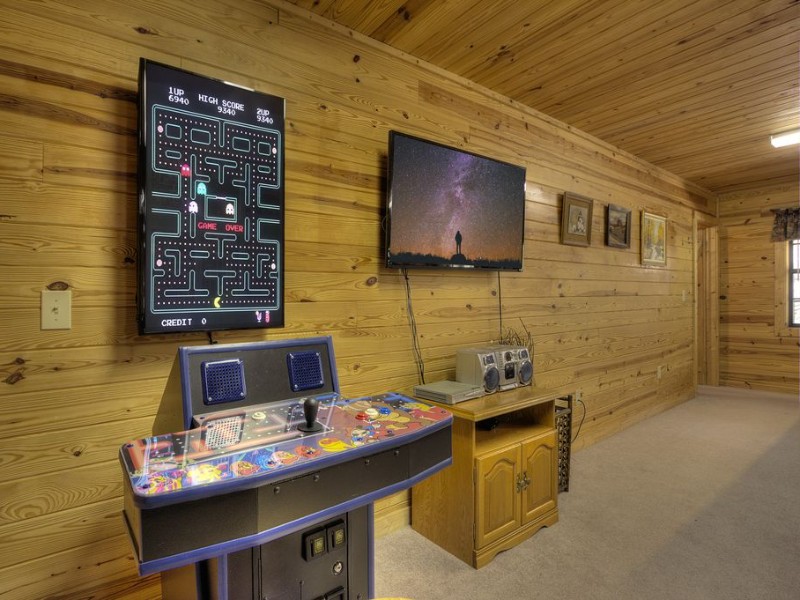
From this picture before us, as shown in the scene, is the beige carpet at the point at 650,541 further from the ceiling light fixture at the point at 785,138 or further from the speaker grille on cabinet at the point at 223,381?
the ceiling light fixture at the point at 785,138

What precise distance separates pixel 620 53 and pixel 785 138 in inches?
92.0

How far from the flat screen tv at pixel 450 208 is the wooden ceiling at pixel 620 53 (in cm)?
52

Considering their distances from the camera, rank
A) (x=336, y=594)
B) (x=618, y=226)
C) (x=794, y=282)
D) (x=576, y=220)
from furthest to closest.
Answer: (x=794, y=282) < (x=618, y=226) < (x=576, y=220) < (x=336, y=594)

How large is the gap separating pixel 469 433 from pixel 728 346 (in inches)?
214

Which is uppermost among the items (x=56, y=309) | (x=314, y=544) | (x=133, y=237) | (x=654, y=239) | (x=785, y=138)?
(x=785, y=138)

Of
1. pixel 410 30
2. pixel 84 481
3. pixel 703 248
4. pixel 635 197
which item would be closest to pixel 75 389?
pixel 84 481

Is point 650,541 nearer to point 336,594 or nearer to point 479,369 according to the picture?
point 479,369

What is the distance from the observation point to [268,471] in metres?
1.10

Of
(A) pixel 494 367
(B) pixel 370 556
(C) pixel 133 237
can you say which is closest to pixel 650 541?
(A) pixel 494 367

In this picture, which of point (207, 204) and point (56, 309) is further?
point (207, 204)

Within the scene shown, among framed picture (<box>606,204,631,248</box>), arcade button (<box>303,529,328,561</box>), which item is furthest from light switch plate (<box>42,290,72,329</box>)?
framed picture (<box>606,204,631,248</box>)

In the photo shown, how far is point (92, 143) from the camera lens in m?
1.55

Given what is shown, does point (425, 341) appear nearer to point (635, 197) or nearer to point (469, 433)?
point (469, 433)

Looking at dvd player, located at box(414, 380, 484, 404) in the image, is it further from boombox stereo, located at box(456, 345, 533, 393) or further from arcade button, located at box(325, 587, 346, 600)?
arcade button, located at box(325, 587, 346, 600)
